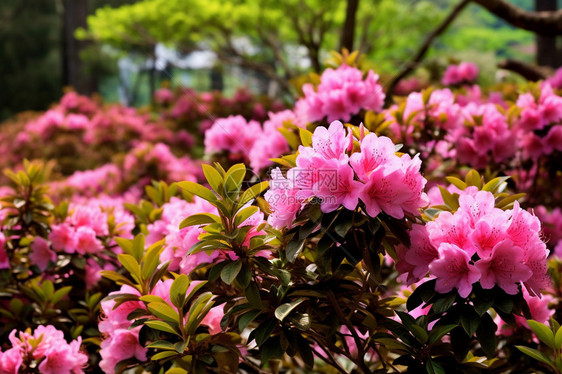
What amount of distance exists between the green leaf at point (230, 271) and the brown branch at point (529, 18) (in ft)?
9.82

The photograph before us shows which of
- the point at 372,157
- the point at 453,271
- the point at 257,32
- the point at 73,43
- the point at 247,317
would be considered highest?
the point at 372,157

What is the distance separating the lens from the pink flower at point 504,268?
47.1 inches

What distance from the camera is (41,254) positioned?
2008mm

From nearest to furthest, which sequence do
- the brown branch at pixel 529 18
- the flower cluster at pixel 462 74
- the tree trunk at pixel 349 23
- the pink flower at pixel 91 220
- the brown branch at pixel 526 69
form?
1. the pink flower at pixel 91 220
2. the brown branch at pixel 529 18
3. the brown branch at pixel 526 69
4. the flower cluster at pixel 462 74
5. the tree trunk at pixel 349 23

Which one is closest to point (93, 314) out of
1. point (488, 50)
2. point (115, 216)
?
point (115, 216)

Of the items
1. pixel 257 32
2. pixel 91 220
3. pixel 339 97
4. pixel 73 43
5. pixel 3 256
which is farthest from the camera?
pixel 73 43

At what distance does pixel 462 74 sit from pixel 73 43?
475 inches

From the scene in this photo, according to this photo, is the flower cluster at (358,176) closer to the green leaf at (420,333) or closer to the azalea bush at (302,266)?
the azalea bush at (302,266)

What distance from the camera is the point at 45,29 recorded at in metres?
17.0

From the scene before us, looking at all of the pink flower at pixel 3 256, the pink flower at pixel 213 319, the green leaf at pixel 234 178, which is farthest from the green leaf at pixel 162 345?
the pink flower at pixel 3 256

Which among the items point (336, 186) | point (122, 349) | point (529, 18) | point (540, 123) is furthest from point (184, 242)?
point (529, 18)

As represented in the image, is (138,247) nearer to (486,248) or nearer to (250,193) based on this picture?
(250,193)

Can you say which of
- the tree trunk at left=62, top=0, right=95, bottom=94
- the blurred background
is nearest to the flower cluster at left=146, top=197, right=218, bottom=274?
the blurred background

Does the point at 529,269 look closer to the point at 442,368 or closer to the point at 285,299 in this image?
the point at 442,368
